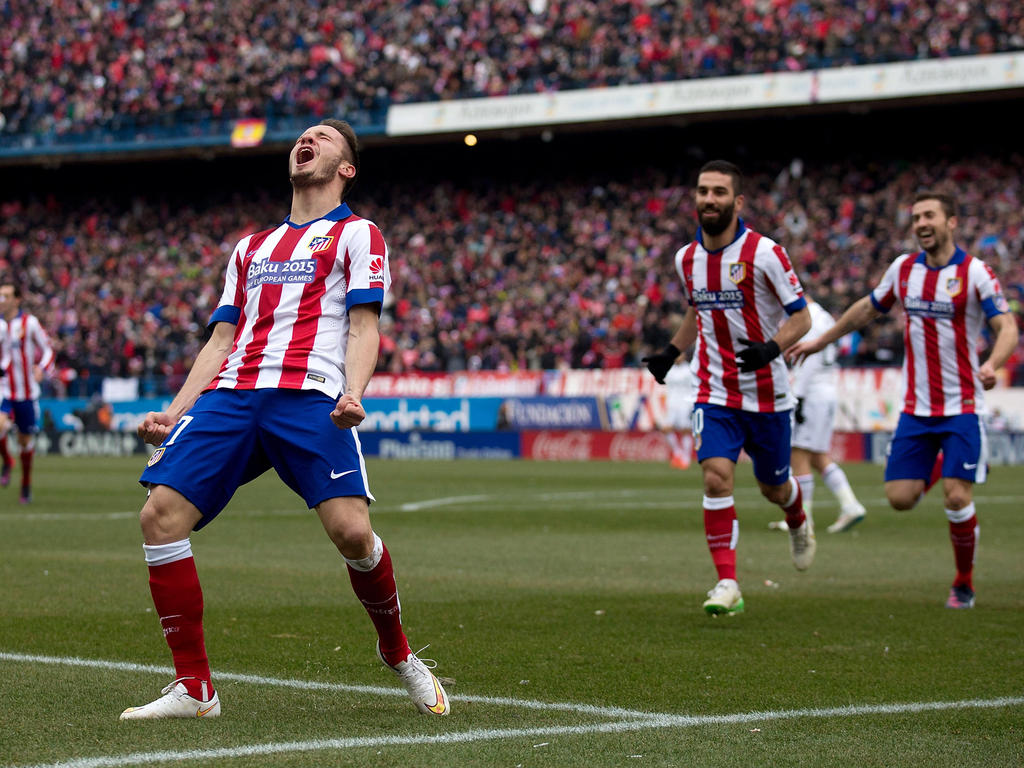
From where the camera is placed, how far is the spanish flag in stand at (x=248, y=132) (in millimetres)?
42094

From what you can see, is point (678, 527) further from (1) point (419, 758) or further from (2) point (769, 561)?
(1) point (419, 758)

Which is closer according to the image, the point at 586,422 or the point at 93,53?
the point at 586,422

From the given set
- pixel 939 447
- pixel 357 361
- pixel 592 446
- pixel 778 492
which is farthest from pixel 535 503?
pixel 592 446

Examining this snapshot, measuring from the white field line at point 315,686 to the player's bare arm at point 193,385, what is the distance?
1.12 m

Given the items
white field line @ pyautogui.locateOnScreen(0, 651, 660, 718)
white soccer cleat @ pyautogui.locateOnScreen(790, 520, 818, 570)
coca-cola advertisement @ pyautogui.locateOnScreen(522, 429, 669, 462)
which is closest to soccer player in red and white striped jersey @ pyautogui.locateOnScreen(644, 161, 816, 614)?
white soccer cleat @ pyautogui.locateOnScreen(790, 520, 818, 570)

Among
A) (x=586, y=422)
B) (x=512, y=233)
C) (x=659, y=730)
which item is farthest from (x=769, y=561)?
(x=512, y=233)

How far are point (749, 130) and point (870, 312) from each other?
31.0 m

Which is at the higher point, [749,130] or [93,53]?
[93,53]

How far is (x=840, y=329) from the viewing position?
8.48m

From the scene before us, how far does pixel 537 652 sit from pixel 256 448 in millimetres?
1983

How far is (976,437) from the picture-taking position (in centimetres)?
830

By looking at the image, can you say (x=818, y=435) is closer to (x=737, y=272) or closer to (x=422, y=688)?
(x=737, y=272)

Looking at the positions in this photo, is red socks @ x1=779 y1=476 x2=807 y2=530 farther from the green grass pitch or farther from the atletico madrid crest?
the atletico madrid crest

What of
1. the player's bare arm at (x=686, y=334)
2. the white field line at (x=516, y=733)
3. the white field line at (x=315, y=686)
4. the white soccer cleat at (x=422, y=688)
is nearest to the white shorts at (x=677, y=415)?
the player's bare arm at (x=686, y=334)
